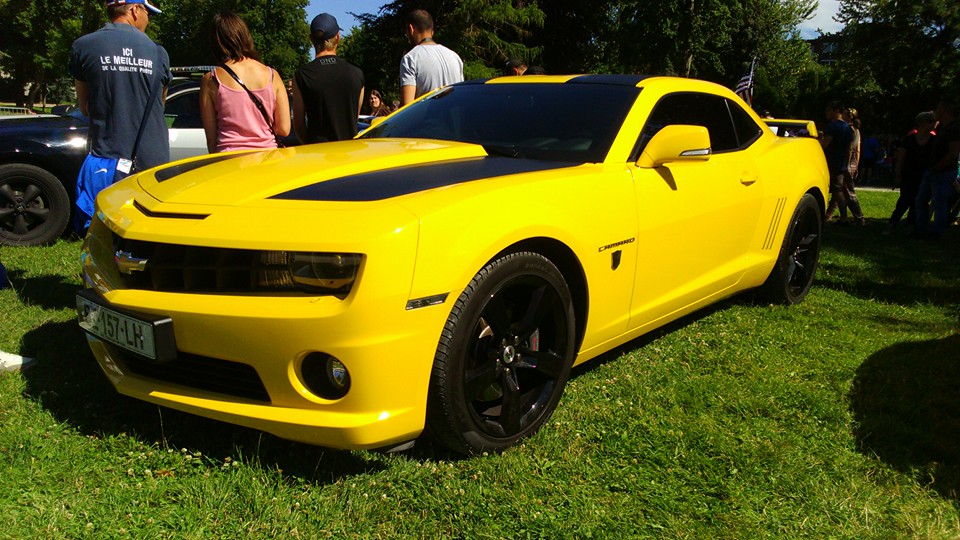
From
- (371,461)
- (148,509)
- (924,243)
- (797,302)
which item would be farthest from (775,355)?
(924,243)

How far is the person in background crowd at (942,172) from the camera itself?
8289 mm

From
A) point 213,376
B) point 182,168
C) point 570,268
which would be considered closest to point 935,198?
point 570,268

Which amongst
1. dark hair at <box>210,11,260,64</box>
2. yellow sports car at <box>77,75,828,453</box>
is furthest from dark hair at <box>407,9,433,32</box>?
yellow sports car at <box>77,75,828,453</box>

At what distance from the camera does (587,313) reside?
2877mm

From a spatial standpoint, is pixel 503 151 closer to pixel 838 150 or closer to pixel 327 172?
pixel 327 172

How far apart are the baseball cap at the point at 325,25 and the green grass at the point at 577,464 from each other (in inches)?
90.9

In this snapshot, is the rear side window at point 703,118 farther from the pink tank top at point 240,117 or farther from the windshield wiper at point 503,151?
the pink tank top at point 240,117

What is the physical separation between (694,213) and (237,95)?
247 cm

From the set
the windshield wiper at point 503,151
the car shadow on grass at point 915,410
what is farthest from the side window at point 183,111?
the car shadow on grass at point 915,410

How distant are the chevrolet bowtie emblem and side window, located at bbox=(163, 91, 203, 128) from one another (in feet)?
15.1

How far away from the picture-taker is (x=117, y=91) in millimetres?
3980

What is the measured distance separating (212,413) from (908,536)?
7.16 feet

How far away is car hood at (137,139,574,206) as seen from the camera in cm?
242

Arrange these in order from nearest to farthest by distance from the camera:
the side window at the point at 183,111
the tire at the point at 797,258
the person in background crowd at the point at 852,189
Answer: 1. the tire at the point at 797,258
2. the side window at the point at 183,111
3. the person in background crowd at the point at 852,189
